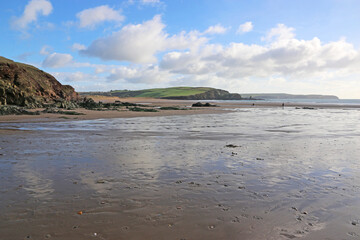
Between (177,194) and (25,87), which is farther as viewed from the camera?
(25,87)

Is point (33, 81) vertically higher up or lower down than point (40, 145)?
higher up

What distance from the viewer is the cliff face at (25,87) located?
38406mm

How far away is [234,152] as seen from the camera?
11.8 meters

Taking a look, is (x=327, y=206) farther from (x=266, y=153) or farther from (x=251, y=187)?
(x=266, y=153)

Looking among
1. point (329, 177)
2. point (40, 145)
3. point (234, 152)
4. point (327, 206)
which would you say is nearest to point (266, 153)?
point (234, 152)

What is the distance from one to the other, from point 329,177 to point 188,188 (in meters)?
4.39

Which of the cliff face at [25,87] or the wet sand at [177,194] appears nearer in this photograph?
the wet sand at [177,194]

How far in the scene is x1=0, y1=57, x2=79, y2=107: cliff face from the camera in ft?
126

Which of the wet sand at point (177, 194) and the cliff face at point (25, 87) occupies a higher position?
the cliff face at point (25, 87)

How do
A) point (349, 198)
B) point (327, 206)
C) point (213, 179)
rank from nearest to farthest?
point (327, 206)
point (349, 198)
point (213, 179)

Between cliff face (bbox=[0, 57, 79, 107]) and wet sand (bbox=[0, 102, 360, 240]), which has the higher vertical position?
cliff face (bbox=[0, 57, 79, 107])

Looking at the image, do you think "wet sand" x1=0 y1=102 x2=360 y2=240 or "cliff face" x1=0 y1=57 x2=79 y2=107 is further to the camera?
"cliff face" x1=0 y1=57 x2=79 y2=107

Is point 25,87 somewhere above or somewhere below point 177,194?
above

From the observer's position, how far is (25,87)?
142ft
